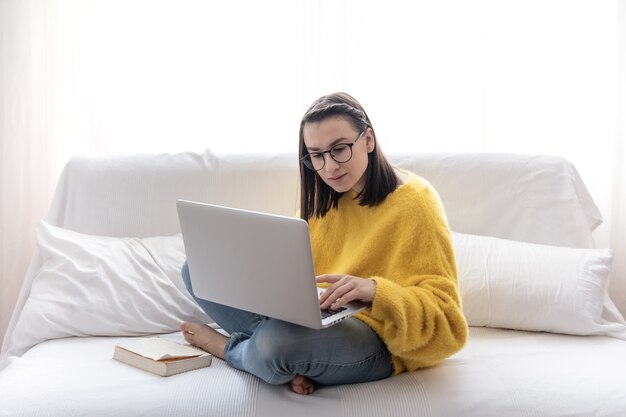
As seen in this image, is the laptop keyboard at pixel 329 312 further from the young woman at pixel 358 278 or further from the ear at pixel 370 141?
the ear at pixel 370 141

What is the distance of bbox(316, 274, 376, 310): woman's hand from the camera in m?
1.51

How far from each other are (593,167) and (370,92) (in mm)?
862

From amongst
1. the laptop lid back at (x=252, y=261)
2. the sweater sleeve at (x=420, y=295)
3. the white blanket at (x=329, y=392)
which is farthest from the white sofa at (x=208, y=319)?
the laptop lid back at (x=252, y=261)

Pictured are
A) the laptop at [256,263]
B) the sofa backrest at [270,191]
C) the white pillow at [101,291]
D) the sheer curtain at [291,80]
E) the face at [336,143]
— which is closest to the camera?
the laptop at [256,263]

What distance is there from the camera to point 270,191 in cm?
236

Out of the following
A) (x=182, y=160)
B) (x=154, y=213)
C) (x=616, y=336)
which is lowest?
(x=616, y=336)

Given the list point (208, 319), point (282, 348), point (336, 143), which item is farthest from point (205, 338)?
point (336, 143)

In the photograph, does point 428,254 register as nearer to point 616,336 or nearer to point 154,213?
point 616,336

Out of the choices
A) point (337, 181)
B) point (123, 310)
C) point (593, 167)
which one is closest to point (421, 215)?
point (337, 181)

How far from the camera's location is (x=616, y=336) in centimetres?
206

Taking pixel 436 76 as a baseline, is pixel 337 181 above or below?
below

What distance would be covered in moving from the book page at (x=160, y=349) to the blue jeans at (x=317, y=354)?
141mm

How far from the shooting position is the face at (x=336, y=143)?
1706mm

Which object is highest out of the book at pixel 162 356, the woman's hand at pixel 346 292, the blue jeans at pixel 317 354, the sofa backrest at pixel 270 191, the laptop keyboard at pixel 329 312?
the sofa backrest at pixel 270 191
